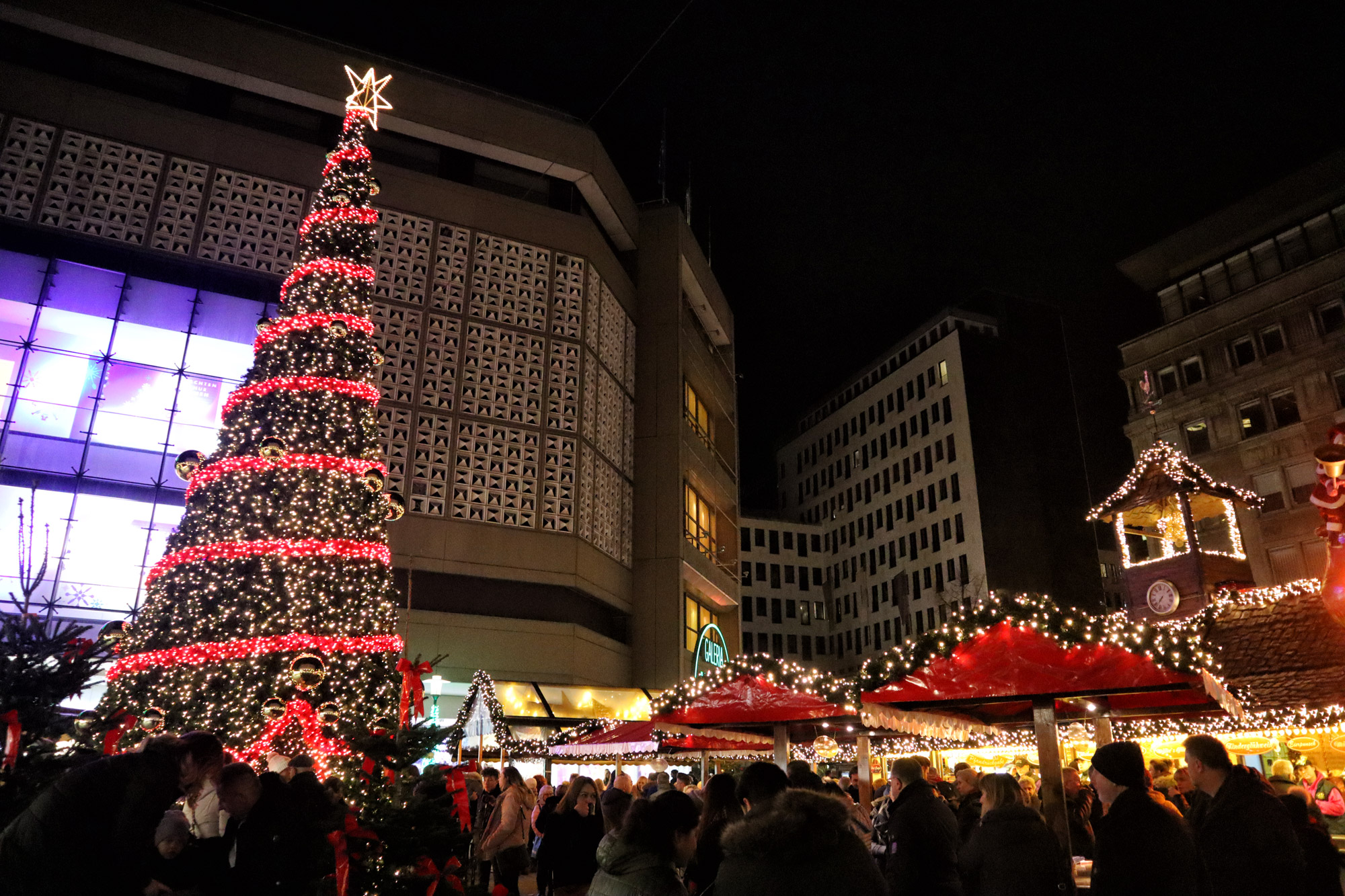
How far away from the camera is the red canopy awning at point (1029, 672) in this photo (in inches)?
297

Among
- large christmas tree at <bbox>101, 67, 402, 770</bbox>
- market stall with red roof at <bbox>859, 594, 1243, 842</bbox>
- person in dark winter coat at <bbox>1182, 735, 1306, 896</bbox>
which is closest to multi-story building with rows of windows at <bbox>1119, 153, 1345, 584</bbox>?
market stall with red roof at <bbox>859, 594, 1243, 842</bbox>

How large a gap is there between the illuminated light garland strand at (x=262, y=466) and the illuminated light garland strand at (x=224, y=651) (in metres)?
2.06

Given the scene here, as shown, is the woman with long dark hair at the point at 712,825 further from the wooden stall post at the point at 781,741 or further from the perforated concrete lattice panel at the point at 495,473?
the perforated concrete lattice panel at the point at 495,473

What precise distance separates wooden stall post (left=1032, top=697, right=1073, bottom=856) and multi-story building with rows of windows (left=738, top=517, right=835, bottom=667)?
60.4m

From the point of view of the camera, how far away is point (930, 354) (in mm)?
60344

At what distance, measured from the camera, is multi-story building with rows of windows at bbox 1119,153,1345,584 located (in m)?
29.9

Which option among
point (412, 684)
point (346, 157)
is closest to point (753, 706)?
point (412, 684)

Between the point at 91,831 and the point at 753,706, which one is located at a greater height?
the point at 753,706

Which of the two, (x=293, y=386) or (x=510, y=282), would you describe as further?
(x=510, y=282)

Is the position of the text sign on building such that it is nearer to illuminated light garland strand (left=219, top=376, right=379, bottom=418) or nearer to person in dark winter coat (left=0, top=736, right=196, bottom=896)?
illuminated light garland strand (left=219, top=376, right=379, bottom=418)

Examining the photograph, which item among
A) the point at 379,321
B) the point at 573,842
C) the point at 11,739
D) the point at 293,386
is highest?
the point at 379,321

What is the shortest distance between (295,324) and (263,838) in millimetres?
8652

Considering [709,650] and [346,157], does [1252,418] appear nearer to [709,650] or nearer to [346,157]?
[709,650]

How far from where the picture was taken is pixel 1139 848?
3924mm
